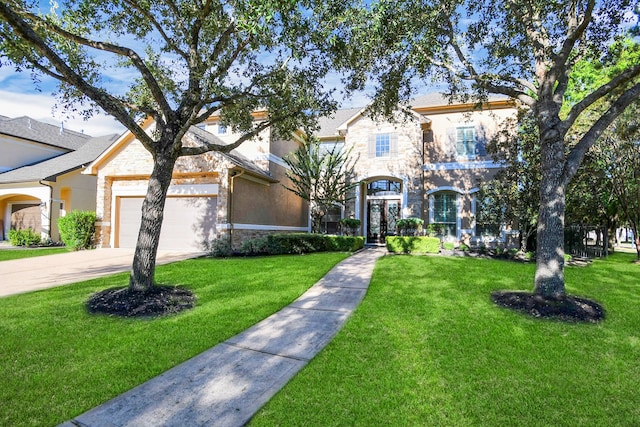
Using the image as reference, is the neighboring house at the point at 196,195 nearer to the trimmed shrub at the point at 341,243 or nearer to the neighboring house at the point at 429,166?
the trimmed shrub at the point at 341,243

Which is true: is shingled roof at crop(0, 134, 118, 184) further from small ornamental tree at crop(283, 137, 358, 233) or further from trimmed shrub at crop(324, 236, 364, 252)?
trimmed shrub at crop(324, 236, 364, 252)

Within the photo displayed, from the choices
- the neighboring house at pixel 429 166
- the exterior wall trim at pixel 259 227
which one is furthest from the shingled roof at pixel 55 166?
the neighboring house at pixel 429 166

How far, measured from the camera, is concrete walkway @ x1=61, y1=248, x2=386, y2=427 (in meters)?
2.98

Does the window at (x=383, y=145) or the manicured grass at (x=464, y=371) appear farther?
the window at (x=383, y=145)

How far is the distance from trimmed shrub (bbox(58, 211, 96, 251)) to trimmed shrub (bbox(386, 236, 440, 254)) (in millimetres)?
13848

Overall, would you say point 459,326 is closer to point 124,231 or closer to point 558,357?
point 558,357

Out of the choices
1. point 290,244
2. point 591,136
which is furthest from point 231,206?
point 591,136

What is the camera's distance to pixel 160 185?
22.2ft

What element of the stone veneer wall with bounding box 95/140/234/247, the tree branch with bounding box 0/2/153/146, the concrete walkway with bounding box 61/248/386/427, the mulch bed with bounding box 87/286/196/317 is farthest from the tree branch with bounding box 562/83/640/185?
the stone veneer wall with bounding box 95/140/234/247

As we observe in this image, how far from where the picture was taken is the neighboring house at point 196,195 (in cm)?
1413

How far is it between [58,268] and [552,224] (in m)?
13.4

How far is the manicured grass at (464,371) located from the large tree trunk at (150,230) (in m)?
4.27

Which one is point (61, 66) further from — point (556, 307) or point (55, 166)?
point (55, 166)

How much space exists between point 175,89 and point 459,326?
29.1 ft
